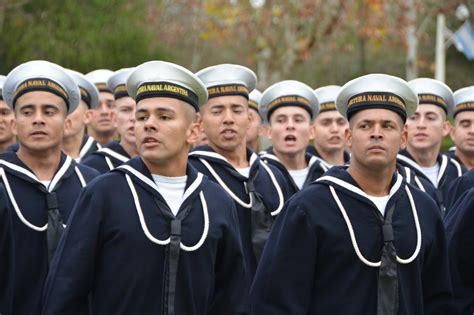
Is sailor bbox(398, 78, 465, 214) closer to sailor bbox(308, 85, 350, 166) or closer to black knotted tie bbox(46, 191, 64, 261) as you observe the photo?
sailor bbox(308, 85, 350, 166)

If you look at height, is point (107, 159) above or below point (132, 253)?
above

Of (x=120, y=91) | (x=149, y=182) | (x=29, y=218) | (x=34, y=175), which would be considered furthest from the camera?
(x=120, y=91)

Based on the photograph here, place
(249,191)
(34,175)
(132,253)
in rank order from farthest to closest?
(249,191)
(34,175)
(132,253)

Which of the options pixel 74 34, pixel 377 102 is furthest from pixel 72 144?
pixel 74 34

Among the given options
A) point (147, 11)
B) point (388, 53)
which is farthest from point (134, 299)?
point (388, 53)

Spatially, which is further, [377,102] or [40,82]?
[40,82]

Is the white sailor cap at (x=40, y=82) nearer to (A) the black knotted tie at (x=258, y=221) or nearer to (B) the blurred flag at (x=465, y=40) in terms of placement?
(A) the black knotted tie at (x=258, y=221)

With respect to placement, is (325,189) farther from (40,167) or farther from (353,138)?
(40,167)

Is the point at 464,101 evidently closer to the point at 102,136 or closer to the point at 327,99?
the point at 327,99

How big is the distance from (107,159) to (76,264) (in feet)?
14.7

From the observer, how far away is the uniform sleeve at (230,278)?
19.6 ft

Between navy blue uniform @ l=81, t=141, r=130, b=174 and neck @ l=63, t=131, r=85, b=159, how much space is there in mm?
293

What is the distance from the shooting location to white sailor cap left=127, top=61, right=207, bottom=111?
5953 millimetres

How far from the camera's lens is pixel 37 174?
291 inches
